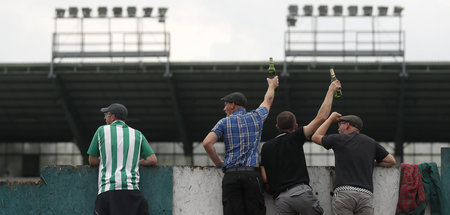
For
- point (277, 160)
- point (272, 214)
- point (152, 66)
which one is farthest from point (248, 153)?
point (152, 66)

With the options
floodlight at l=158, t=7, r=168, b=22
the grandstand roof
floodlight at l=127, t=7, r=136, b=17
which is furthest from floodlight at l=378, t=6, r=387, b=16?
floodlight at l=127, t=7, r=136, b=17

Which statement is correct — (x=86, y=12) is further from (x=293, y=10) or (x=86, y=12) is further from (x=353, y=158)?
(x=353, y=158)

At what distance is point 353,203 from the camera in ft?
20.2

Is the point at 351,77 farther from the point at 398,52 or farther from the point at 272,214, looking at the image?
the point at 272,214

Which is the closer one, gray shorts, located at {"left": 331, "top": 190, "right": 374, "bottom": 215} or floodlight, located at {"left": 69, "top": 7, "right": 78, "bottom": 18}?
gray shorts, located at {"left": 331, "top": 190, "right": 374, "bottom": 215}

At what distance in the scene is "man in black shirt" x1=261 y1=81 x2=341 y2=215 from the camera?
6156 mm

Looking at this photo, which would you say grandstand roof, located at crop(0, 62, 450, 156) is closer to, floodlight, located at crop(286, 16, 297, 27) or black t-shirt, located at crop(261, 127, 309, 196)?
floodlight, located at crop(286, 16, 297, 27)

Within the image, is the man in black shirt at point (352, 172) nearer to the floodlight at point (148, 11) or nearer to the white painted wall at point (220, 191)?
the white painted wall at point (220, 191)

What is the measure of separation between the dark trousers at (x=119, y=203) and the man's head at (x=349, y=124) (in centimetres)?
197

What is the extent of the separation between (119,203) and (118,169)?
0.98 feet

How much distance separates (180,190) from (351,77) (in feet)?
73.1

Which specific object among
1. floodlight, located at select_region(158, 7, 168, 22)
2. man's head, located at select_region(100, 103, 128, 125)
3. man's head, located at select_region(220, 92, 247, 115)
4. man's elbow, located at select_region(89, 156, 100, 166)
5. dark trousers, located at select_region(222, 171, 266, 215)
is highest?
floodlight, located at select_region(158, 7, 168, 22)

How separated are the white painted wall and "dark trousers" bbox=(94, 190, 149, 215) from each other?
709 mm

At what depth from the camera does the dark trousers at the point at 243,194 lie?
6.08 metres
